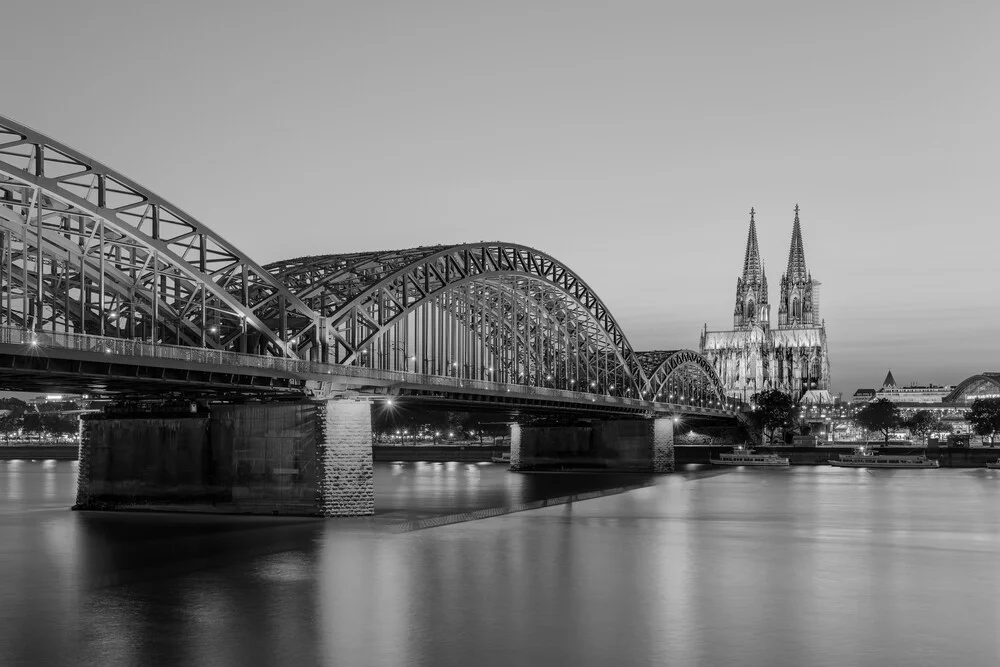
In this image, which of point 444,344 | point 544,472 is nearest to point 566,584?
point 444,344

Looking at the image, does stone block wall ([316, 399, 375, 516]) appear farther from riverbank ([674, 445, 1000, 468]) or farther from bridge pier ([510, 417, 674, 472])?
riverbank ([674, 445, 1000, 468])

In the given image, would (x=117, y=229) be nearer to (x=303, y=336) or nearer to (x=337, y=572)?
(x=303, y=336)

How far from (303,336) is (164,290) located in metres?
8.48

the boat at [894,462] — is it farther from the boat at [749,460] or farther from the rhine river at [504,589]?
the rhine river at [504,589]

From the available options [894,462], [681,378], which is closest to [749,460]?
[681,378]

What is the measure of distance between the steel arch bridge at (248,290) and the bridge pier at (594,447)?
5.22 m

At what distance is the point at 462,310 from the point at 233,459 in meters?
38.9

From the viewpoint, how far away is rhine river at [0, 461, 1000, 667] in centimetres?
2648

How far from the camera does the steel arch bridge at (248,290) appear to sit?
51.2 metres

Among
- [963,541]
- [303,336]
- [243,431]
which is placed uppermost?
[303,336]

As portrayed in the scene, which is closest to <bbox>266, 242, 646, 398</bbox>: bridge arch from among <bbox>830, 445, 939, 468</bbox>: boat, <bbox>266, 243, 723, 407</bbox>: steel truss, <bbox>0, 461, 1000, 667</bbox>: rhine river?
<bbox>266, 243, 723, 407</bbox>: steel truss

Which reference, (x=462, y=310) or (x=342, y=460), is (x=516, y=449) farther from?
(x=342, y=460)

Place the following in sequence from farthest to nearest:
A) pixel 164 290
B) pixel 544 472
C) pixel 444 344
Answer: pixel 544 472 → pixel 444 344 → pixel 164 290

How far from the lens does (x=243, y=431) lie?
59.4 metres
